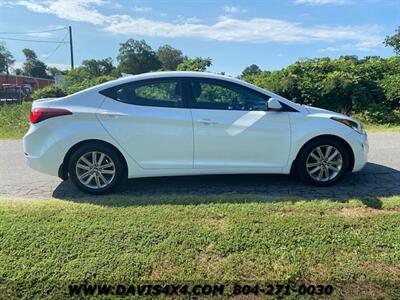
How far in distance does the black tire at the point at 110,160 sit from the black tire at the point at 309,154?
229cm

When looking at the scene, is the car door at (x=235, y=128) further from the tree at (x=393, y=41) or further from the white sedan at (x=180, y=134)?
the tree at (x=393, y=41)

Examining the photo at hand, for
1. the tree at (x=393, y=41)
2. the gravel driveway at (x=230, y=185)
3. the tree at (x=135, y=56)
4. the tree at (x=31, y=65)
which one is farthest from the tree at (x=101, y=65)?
the gravel driveway at (x=230, y=185)

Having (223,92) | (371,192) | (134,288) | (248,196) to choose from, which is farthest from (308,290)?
(223,92)

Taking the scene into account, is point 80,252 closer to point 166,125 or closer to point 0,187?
point 166,125

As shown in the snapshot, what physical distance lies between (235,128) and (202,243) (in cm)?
182

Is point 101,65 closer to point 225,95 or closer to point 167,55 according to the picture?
point 167,55

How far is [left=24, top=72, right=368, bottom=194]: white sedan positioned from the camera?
4.71 m

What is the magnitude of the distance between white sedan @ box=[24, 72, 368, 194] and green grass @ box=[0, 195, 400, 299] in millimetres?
597

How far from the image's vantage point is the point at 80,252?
3.31 metres

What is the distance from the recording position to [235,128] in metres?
4.80

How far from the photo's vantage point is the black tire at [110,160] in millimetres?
4715

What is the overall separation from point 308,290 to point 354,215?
1389mm

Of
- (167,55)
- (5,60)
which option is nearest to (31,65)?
(5,60)

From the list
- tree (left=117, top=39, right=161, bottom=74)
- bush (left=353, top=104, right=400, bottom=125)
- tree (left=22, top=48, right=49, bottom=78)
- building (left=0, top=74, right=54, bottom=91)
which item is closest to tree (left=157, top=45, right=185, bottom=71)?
tree (left=117, top=39, right=161, bottom=74)
